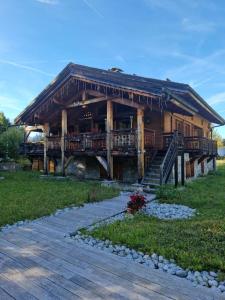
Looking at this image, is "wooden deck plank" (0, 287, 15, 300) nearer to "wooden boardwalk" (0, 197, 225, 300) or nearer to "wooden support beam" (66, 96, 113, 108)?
"wooden boardwalk" (0, 197, 225, 300)

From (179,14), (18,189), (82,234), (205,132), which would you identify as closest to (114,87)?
(18,189)

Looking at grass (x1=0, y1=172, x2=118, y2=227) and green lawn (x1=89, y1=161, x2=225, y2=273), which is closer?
green lawn (x1=89, y1=161, x2=225, y2=273)

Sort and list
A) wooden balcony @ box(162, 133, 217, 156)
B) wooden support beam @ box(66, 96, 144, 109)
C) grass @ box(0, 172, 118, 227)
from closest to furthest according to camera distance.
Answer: grass @ box(0, 172, 118, 227)
wooden support beam @ box(66, 96, 144, 109)
wooden balcony @ box(162, 133, 217, 156)

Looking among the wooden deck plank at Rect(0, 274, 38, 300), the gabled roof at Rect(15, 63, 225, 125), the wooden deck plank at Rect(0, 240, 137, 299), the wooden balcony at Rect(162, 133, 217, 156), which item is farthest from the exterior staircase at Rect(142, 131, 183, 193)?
the wooden deck plank at Rect(0, 274, 38, 300)

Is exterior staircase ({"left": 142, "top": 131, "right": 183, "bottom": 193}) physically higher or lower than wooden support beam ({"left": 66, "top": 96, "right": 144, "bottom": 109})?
lower

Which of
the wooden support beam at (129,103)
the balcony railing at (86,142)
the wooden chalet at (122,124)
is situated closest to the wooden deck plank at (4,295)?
the wooden chalet at (122,124)

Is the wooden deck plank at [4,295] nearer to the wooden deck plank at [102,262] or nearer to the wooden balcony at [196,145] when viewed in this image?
the wooden deck plank at [102,262]

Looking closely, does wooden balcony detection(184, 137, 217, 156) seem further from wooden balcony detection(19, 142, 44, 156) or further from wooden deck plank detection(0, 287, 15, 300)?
wooden deck plank detection(0, 287, 15, 300)

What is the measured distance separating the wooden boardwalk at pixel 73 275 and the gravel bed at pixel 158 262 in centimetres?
15

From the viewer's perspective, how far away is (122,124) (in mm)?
17812

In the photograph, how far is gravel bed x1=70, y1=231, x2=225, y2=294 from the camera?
3.83m

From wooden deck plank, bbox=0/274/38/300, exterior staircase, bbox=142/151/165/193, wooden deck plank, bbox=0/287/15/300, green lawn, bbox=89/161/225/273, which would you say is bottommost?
wooden deck plank, bbox=0/287/15/300

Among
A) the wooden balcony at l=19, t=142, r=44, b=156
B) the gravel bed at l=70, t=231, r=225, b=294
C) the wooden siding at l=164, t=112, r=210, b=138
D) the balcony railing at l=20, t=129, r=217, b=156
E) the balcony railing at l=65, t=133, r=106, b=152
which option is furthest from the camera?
the wooden balcony at l=19, t=142, r=44, b=156

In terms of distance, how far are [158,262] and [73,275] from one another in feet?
4.67
